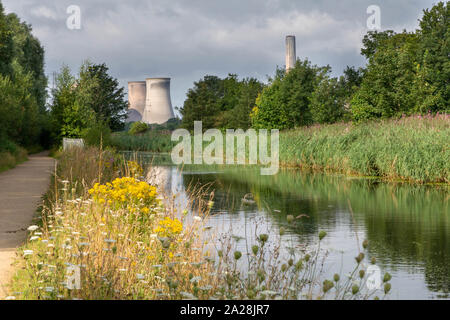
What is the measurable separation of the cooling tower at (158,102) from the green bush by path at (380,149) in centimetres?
3974

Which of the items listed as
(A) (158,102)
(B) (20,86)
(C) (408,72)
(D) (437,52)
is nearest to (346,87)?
(D) (437,52)

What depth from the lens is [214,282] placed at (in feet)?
17.1

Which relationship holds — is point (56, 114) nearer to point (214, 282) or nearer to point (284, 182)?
point (284, 182)

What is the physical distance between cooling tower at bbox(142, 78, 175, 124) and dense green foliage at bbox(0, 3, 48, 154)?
1978 centimetres

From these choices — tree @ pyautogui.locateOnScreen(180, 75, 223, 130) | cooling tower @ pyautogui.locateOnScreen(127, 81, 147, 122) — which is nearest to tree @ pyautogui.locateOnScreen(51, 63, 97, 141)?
tree @ pyautogui.locateOnScreen(180, 75, 223, 130)

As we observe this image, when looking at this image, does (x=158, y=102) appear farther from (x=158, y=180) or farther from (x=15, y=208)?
(x=15, y=208)

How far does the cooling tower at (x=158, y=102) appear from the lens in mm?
65938

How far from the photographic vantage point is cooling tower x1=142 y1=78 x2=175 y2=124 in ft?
216

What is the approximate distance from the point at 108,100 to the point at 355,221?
168ft

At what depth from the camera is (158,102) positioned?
66375mm

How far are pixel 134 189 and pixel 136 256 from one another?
1498 mm

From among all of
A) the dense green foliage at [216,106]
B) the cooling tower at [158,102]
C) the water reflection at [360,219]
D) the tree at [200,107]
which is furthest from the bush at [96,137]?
the cooling tower at [158,102]

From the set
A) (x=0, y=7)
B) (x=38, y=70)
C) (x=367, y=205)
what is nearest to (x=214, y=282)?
(x=367, y=205)

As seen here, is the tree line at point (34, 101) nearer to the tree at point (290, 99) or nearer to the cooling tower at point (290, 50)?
the tree at point (290, 99)
